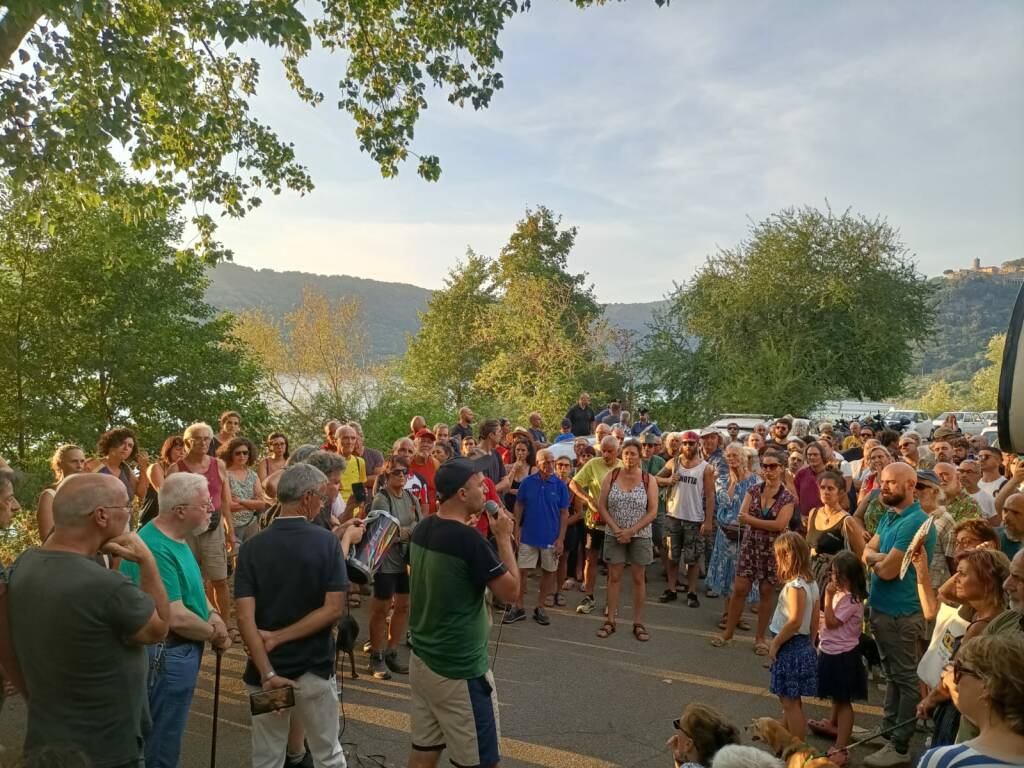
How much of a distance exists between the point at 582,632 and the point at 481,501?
14.2 ft

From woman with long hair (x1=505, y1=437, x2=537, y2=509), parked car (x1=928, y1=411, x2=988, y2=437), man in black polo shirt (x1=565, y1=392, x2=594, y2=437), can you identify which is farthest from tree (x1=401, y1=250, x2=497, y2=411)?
woman with long hair (x1=505, y1=437, x2=537, y2=509)

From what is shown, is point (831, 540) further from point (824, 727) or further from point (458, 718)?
point (458, 718)

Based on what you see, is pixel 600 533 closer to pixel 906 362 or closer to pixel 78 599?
pixel 78 599

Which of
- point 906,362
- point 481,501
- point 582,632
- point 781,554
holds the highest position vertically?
point 906,362

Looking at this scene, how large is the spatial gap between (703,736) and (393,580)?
3.38 meters

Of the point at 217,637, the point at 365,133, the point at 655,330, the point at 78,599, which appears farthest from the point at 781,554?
the point at 655,330

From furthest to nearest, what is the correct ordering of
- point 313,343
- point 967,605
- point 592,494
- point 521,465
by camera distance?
1. point 313,343
2. point 521,465
3. point 592,494
4. point 967,605

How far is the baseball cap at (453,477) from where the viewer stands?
341 centimetres

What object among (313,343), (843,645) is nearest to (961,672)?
(843,645)

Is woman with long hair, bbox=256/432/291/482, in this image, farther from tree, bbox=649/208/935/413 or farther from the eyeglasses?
tree, bbox=649/208/935/413

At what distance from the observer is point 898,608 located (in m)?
4.80

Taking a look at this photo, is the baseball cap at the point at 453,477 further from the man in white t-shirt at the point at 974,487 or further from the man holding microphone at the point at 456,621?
the man in white t-shirt at the point at 974,487

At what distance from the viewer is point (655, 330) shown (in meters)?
32.6

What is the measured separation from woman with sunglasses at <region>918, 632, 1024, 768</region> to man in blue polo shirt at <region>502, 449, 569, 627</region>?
554 cm
